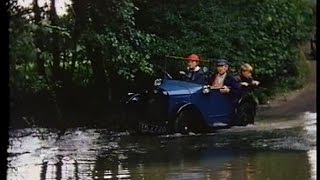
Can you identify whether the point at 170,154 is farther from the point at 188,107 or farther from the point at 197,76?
the point at 197,76

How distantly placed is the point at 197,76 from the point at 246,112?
22 cm

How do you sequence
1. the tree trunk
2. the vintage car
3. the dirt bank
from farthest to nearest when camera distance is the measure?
the dirt bank < the vintage car < the tree trunk

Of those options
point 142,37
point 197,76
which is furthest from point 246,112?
point 142,37

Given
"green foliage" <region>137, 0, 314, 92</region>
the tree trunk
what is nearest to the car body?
"green foliage" <region>137, 0, 314, 92</region>

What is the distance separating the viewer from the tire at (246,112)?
223 centimetres

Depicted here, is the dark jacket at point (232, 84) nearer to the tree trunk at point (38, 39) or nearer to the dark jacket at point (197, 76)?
the dark jacket at point (197, 76)

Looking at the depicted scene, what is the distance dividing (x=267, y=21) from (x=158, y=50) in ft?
1.36

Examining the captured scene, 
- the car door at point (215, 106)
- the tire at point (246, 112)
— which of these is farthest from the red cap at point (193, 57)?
the tire at point (246, 112)

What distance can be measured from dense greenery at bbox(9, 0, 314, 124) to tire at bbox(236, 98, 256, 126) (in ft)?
0.31

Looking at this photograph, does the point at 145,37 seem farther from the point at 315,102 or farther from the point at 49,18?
the point at 315,102

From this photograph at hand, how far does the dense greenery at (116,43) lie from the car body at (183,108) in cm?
Answer: 6

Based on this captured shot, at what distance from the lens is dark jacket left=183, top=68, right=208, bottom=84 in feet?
7.13

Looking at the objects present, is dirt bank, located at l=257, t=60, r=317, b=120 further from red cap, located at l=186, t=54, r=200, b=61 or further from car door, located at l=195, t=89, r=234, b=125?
red cap, located at l=186, t=54, r=200, b=61

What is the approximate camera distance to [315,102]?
7.64ft
